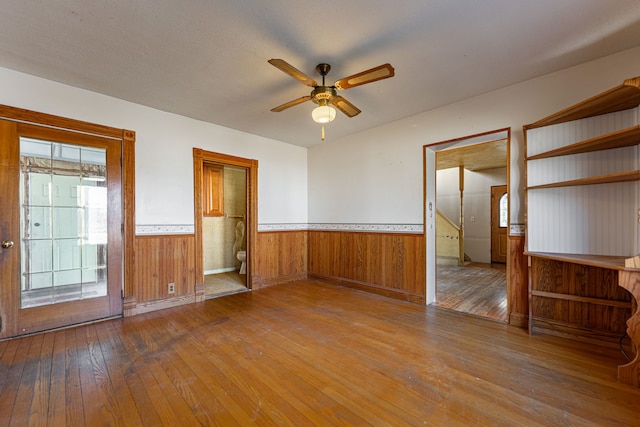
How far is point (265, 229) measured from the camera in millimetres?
4633

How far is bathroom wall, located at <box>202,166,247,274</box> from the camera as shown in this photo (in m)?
5.54

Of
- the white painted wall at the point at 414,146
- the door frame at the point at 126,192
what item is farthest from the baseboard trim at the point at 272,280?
the door frame at the point at 126,192

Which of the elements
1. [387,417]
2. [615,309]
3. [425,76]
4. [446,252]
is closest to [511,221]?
[615,309]

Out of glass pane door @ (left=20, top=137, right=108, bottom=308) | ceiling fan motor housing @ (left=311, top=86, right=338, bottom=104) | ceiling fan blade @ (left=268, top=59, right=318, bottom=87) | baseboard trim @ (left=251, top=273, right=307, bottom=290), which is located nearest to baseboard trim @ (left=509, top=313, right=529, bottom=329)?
ceiling fan motor housing @ (left=311, top=86, right=338, bottom=104)

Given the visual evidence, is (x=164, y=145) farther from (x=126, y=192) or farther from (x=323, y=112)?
(x=323, y=112)

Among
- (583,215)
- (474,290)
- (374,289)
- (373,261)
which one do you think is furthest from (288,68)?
(474,290)

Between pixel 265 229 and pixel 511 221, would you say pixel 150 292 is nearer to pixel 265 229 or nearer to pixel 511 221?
pixel 265 229

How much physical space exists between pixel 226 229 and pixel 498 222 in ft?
22.1

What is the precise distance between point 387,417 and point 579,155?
2.84m

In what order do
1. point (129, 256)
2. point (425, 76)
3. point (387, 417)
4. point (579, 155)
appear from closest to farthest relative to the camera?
point (387, 417)
point (579, 155)
point (425, 76)
point (129, 256)

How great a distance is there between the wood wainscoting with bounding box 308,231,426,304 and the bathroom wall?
75.1 inches

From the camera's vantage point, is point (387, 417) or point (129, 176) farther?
point (129, 176)

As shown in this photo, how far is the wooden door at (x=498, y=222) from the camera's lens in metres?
6.79

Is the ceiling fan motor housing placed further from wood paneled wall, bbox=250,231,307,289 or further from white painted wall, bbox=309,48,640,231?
wood paneled wall, bbox=250,231,307,289
